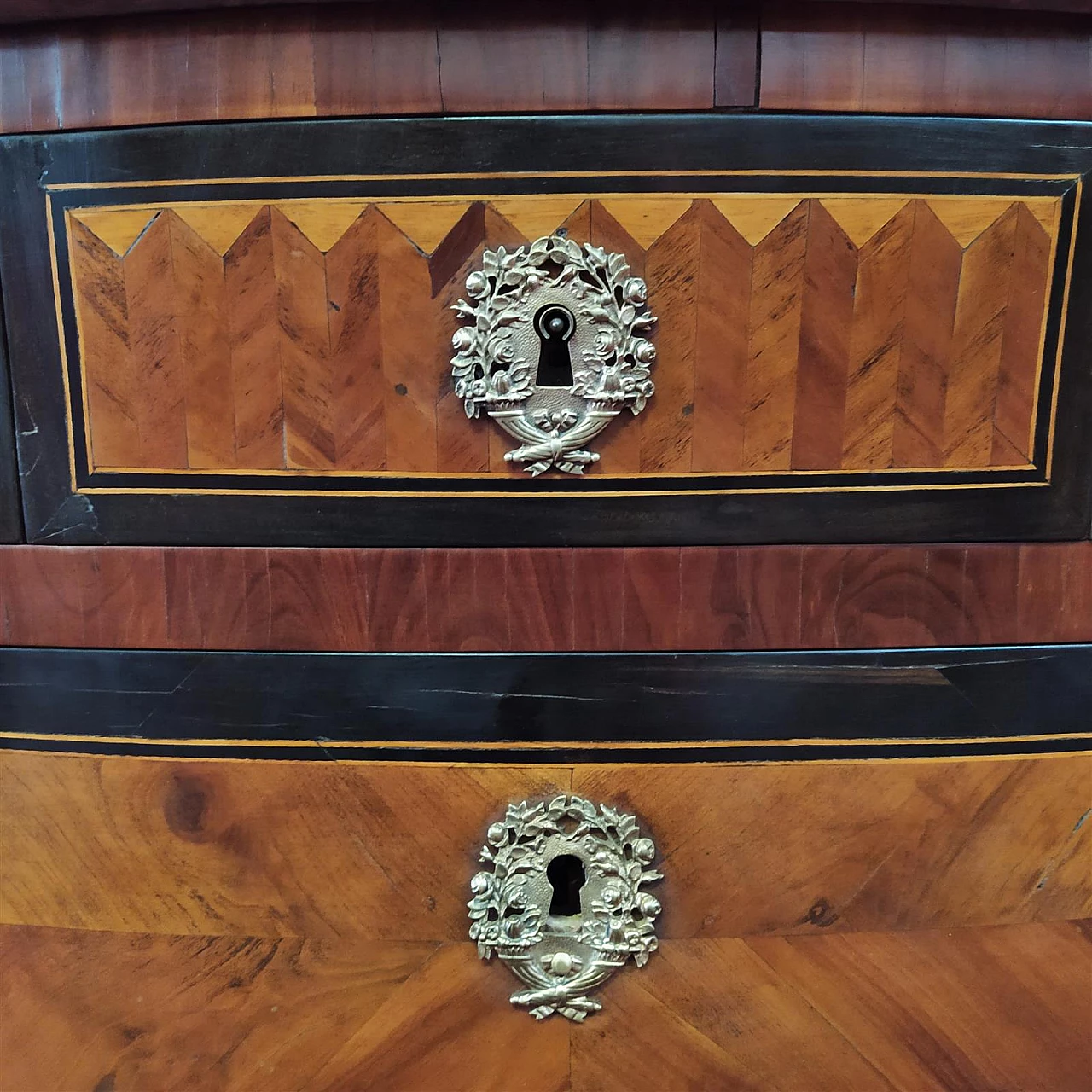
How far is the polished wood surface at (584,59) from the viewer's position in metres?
0.40

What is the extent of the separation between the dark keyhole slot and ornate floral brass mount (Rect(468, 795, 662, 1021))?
0.04 feet

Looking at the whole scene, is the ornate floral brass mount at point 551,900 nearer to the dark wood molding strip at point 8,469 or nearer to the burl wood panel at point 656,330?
the burl wood panel at point 656,330

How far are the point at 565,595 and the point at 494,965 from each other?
0.87 feet

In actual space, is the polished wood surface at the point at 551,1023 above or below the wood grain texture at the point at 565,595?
below

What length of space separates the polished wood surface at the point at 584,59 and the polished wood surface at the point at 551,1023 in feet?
1.79

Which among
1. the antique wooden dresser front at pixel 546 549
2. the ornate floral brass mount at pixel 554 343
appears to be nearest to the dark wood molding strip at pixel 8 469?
the antique wooden dresser front at pixel 546 549

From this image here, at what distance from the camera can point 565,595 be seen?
430 millimetres

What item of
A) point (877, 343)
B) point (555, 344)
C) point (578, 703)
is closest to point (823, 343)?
point (877, 343)

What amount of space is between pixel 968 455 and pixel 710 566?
181 millimetres

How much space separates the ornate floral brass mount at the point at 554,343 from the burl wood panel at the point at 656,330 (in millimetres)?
13

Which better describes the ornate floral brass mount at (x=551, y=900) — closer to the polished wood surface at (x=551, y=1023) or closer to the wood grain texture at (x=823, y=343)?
the polished wood surface at (x=551, y=1023)

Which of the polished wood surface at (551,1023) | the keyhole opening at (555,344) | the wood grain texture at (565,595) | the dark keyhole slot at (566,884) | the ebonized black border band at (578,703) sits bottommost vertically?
the polished wood surface at (551,1023)

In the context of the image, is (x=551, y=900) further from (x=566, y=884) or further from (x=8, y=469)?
(x=8, y=469)

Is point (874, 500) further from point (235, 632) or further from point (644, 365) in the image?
point (235, 632)
